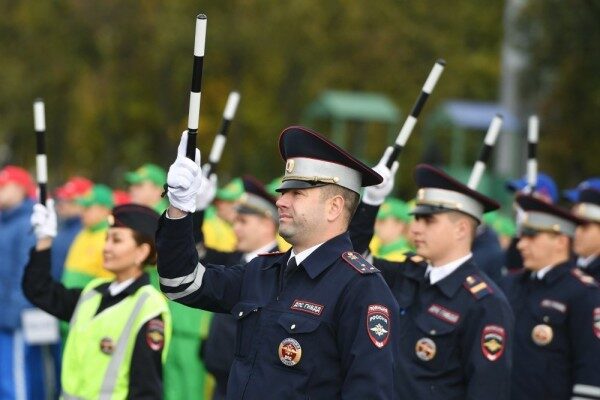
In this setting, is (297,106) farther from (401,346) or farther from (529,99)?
(401,346)

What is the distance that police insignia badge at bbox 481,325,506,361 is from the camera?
21.0 feet

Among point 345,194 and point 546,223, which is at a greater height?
point 345,194

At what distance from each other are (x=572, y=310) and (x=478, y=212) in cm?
96

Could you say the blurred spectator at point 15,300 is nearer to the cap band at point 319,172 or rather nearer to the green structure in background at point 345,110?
the cap band at point 319,172

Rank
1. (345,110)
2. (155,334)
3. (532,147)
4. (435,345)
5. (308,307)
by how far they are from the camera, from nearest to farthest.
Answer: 1. (308,307)
2. (435,345)
3. (155,334)
4. (532,147)
5. (345,110)

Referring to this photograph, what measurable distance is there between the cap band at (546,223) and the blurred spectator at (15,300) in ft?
17.5

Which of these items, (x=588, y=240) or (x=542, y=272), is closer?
(x=542, y=272)

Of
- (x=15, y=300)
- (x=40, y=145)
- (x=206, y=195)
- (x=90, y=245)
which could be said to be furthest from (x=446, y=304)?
(x=15, y=300)

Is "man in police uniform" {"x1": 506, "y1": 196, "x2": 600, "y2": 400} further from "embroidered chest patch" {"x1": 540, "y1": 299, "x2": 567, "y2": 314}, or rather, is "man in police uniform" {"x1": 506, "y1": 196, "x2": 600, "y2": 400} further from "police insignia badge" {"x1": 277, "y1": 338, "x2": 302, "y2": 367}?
"police insignia badge" {"x1": 277, "y1": 338, "x2": 302, "y2": 367}

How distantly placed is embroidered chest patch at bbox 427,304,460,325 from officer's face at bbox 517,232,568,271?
147 centimetres

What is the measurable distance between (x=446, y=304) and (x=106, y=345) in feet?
5.99

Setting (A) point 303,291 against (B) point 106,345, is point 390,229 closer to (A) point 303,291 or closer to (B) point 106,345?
(B) point 106,345

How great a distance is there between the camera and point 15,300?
38.4ft

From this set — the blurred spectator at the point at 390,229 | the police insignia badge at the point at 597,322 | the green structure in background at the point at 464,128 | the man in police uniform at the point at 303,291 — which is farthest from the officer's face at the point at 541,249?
the green structure in background at the point at 464,128
